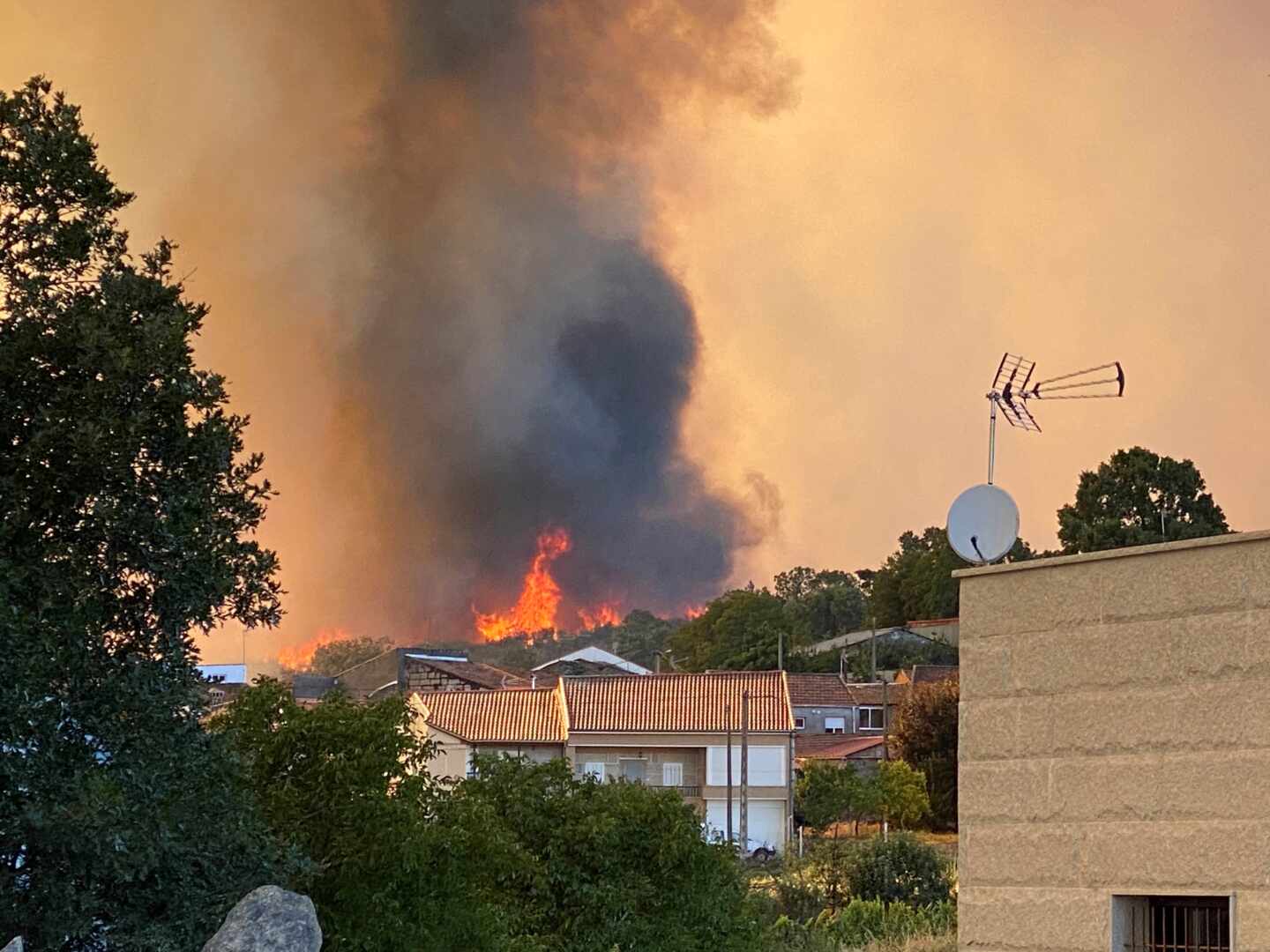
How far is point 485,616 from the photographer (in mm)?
75438

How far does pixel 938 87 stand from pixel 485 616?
176 ft

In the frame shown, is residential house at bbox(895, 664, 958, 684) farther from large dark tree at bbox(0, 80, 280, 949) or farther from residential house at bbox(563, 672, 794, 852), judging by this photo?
large dark tree at bbox(0, 80, 280, 949)

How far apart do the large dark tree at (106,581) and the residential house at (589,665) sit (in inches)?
2249

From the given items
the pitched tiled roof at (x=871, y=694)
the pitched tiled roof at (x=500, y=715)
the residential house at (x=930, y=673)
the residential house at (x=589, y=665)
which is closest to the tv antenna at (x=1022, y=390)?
the pitched tiled roof at (x=500, y=715)

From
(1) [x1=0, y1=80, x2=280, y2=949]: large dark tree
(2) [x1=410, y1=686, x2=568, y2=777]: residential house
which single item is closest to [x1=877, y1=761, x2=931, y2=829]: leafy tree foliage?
(2) [x1=410, y1=686, x2=568, y2=777]: residential house

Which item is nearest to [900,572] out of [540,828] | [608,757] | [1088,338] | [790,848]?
[608,757]

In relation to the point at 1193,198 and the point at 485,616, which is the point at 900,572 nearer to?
the point at 485,616

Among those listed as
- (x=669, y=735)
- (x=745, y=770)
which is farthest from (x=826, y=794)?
(x=669, y=735)

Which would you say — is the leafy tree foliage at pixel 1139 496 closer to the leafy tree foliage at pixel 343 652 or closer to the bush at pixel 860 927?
the bush at pixel 860 927

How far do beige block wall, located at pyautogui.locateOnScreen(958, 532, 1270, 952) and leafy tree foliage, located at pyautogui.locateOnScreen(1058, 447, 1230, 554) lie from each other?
39462mm

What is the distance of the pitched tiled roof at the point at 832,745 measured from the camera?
53281mm

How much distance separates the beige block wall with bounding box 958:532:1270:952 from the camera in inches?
269

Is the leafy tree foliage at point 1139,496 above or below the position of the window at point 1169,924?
above

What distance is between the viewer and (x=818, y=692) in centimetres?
6206
